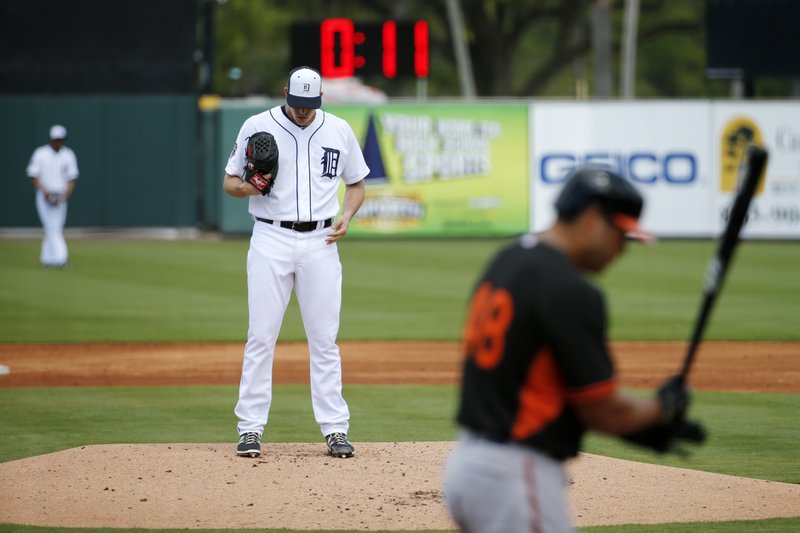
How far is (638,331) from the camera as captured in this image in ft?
47.7

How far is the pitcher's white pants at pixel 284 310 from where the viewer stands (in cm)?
758

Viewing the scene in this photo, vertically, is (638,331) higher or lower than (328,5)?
lower

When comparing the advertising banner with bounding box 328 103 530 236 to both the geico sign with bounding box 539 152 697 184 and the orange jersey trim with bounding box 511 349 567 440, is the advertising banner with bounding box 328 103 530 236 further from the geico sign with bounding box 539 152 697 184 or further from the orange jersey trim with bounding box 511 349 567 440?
the orange jersey trim with bounding box 511 349 567 440

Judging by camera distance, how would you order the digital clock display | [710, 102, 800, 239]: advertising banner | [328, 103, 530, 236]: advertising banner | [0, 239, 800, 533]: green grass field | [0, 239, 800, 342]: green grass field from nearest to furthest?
[0, 239, 800, 533]: green grass field
[0, 239, 800, 342]: green grass field
[710, 102, 800, 239]: advertising banner
the digital clock display
[328, 103, 530, 236]: advertising banner

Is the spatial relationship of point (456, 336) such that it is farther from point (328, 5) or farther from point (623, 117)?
point (328, 5)

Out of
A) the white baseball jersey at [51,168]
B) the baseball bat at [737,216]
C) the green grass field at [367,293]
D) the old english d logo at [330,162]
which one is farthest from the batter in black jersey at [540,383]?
the white baseball jersey at [51,168]

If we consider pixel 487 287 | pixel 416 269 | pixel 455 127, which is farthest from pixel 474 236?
pixel 487 287

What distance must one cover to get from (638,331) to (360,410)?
5610 mm

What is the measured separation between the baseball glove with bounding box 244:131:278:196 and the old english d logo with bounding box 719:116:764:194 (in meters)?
21.1

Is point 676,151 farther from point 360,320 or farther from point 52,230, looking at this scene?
point 360,320

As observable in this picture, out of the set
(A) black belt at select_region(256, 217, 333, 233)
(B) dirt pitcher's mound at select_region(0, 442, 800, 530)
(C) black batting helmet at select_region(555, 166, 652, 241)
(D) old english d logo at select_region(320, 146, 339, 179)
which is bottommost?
(B) dirt pitcher's mound at select_region(0, 442, 800, 530)

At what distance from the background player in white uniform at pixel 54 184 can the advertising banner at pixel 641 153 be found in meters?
10.2

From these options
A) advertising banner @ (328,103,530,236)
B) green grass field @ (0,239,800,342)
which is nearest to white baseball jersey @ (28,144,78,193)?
green grass field @ (0,239,800,342)

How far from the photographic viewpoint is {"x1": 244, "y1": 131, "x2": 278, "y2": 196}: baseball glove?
24.3 ft
